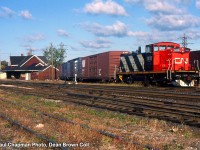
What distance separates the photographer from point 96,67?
35156 millimetres

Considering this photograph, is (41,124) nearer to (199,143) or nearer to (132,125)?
(132,125)

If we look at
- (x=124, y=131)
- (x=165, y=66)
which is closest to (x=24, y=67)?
(x=165, y=66)

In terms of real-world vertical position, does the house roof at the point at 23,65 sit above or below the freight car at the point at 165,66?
above

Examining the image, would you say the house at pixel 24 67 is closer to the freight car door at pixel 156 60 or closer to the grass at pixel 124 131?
the freight car door at pixel 156 60

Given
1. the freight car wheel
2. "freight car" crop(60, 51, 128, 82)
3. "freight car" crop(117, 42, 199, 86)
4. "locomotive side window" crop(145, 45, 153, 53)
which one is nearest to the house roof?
"freight car" crop(60, 51, 128, 82)

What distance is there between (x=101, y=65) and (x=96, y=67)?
1.35 meters

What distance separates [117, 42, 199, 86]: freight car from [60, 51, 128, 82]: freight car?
15.8 ft

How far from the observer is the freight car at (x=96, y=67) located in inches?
1252

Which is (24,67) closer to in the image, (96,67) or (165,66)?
(96,67)

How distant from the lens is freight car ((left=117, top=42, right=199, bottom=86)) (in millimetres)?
22641

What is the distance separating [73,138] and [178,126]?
3.22 meters

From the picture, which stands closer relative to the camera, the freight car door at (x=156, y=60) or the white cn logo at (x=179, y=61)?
the white cn logo at (x=179, y=61)

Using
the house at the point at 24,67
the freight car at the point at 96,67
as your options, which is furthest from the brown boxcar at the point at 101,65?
the house at the point at 24,67

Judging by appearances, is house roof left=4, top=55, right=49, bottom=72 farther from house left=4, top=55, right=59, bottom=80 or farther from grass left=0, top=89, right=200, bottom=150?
grass left=0, top=89, right=200, bottom=150
